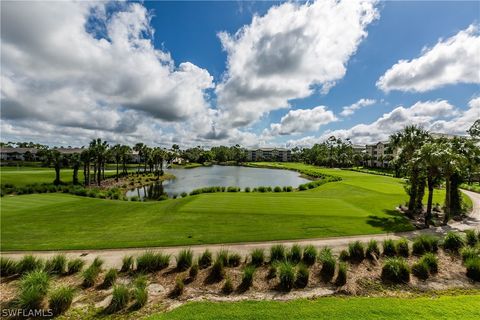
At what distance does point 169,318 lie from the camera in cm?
741

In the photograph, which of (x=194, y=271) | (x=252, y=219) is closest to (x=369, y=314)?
(x=194, y=271)

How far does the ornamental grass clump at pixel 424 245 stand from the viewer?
13.6 metres

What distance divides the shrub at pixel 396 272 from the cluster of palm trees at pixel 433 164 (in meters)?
11.6

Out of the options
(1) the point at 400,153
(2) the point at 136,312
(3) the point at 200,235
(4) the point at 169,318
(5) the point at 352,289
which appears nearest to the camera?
(4) the point at 169,318

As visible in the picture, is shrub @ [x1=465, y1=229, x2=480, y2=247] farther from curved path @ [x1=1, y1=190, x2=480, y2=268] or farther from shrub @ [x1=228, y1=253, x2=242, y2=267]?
shrub @ [x1=228, y1=253, x2=242, y2=267]

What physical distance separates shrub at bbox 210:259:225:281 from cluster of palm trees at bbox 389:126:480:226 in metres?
18.1

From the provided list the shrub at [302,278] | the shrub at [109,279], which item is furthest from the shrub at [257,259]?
the shrub at [109,279]

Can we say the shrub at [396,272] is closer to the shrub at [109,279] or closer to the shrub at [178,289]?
the shrub at [178,289]

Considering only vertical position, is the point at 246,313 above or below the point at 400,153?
below

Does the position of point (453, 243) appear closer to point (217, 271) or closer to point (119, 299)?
point (217, 271)

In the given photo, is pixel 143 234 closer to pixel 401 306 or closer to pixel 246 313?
pixel 246 313

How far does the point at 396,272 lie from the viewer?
10469mm

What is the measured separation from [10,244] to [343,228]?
72.4ft

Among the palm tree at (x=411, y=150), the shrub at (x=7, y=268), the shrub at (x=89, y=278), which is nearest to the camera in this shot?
the shrub at (x=89, y=278)
